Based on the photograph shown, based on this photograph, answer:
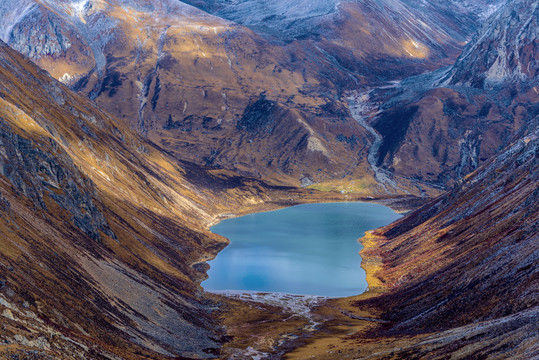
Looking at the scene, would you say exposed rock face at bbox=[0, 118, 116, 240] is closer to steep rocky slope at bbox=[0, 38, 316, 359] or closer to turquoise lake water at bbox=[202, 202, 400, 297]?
steep rocky slope at bbox=[0, 38, 316, 359]

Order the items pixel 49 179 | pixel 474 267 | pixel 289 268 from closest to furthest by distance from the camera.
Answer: pixel 474 267
pixel 49 179
pixel 289 268

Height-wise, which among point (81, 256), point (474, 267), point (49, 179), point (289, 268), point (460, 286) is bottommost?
Answer: point (460, 286)

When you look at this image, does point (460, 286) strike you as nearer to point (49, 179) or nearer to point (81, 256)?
point (81, 256)

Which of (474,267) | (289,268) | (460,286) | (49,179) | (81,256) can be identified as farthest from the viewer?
(289,268)

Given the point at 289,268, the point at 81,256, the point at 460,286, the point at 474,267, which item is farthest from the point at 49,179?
the point at 474,267

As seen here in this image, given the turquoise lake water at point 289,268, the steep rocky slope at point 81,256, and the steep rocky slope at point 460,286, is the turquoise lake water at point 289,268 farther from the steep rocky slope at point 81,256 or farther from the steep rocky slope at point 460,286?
the steep rocky slope at point 81,256

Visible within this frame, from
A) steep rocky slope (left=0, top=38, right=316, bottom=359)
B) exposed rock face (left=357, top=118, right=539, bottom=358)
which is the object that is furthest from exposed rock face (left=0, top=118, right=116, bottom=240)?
exposed rock face (left=357, top=118, right=539, bottom=358)

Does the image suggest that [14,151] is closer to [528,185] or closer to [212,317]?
[212,317]

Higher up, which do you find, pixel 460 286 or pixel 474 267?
pixel 474 267

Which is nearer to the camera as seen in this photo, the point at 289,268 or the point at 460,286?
the point at 460,286
